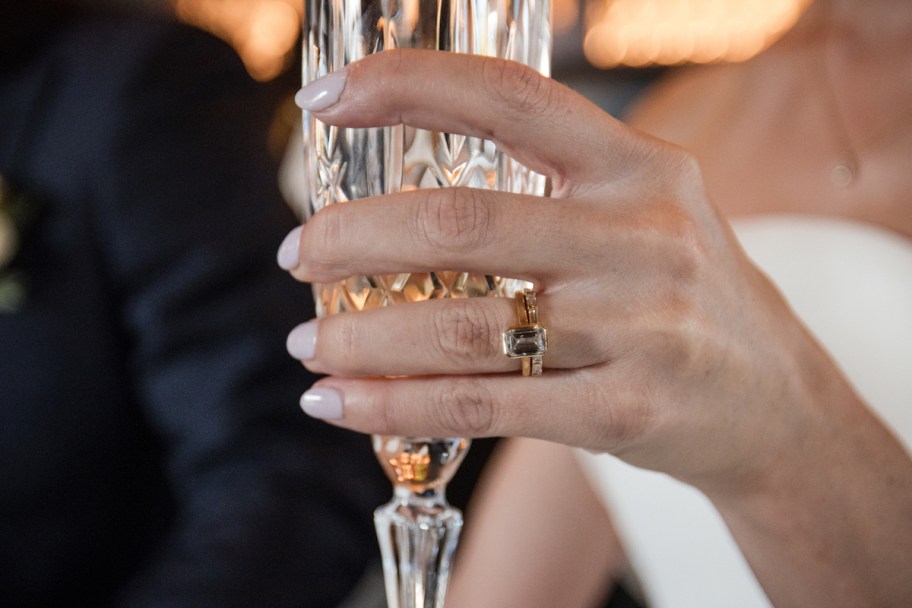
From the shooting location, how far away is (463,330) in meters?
0.38

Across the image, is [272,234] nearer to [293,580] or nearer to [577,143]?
[293,580]

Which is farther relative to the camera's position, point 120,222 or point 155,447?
point 155,447

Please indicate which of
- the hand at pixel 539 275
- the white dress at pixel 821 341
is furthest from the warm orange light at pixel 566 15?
the hand at pixel 539 275

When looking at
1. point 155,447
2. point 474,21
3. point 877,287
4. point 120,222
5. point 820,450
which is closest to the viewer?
point 474,21

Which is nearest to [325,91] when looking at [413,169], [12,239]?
[413,169]

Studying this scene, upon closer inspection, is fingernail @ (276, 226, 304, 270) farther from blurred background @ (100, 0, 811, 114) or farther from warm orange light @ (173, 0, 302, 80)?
warm orange light @ (173, 0, 302, 80)

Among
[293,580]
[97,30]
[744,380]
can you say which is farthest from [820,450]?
[97,30]

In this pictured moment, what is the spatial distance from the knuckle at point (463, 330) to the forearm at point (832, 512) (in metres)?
0.23

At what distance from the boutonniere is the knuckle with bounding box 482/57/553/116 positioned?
1.17 meters

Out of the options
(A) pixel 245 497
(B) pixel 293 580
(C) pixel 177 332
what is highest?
(C) pixel 177 332

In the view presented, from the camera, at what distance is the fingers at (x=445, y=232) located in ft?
1.20

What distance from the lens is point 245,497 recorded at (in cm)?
145

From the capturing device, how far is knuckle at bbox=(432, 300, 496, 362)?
1.24 ft

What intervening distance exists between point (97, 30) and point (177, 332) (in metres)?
0.53
